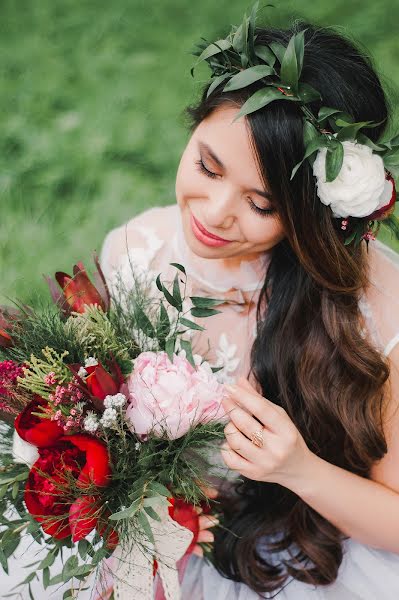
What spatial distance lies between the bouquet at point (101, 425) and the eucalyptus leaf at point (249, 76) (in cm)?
42

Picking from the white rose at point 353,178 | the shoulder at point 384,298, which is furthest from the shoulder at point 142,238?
the white rose at point 353,178

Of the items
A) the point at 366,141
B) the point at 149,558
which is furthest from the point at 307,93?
the point at 149,558

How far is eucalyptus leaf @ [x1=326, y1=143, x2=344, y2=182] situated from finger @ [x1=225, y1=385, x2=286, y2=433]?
48cm

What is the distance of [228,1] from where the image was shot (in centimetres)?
375

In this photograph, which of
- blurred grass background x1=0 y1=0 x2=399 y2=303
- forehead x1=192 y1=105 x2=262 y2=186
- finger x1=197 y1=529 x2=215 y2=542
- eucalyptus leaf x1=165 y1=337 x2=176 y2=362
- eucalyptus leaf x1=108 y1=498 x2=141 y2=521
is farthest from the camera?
blurred grass background x1=0 y1=0 x2=399 y2=303

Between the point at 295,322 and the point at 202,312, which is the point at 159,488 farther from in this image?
the point at 295,322

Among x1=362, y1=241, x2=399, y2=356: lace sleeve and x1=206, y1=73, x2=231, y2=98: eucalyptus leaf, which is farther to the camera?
x1=362, y1=241, x2=399, y2=356: lace sleeve

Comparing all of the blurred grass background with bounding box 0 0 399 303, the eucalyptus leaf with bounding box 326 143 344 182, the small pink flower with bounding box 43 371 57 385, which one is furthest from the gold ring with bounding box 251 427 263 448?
the blurred grass background with bounding box 0 0 399 303

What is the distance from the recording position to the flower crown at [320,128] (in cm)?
142

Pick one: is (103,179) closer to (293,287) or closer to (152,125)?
(152,125)

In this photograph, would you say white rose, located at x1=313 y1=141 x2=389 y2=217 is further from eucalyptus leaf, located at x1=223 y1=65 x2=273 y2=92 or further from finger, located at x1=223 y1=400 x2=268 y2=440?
finger, located at x1=223 y1=400 x2=268 y2=440

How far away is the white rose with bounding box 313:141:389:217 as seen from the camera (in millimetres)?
1454

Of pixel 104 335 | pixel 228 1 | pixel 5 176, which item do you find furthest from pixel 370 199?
pixel 228 1

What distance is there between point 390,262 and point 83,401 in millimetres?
1005
